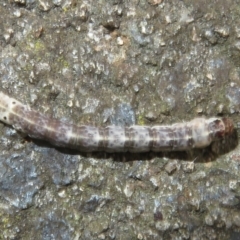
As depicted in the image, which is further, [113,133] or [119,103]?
[119,103]

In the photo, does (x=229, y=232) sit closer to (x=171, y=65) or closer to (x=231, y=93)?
(x=231, y=93)

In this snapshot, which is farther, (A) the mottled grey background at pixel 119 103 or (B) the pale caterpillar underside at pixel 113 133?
(A) the mottled grey background at pixel 119 103

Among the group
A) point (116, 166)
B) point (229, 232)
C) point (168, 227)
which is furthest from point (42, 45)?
point (229, 232)

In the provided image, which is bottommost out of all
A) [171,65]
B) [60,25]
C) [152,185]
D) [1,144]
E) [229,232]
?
[229,232]

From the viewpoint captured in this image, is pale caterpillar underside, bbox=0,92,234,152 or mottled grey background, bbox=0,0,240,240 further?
mottled grey background, bbox=0,0,240,240
